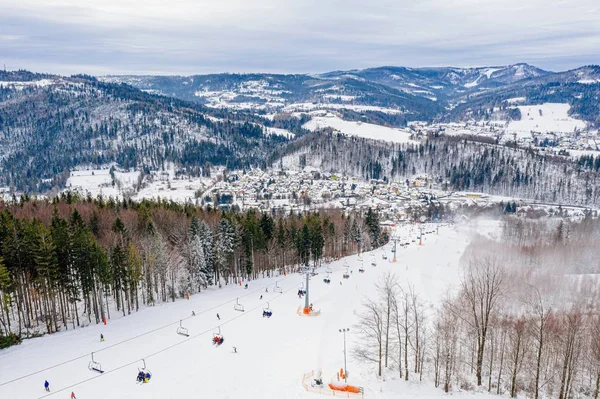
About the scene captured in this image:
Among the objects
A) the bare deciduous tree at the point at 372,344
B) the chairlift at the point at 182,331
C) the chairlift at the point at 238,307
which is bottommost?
the chairlift at the point at 238,307

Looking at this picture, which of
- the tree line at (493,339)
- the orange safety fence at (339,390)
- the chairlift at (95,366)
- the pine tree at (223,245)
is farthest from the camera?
the pine tree at (223,245)

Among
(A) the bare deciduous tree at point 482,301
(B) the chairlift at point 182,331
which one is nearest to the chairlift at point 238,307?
(B) the chairlift at point 182,331

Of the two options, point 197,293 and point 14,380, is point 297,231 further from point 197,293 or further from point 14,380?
point 14,380

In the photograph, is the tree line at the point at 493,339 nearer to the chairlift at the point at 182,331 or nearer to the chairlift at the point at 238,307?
the chairlift at the point at 238,307

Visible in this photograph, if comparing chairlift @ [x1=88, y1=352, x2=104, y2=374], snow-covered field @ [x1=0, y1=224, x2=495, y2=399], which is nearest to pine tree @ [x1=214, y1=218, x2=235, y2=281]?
snow-covered field @ [x1=0, y1=224, x2=495, y2=399]

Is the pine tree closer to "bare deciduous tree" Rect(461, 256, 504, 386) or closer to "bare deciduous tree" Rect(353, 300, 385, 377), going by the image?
"bare deciduous tree" Rect(353, 300, 385, 377)

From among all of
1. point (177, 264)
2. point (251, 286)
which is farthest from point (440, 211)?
point (177, 264)
